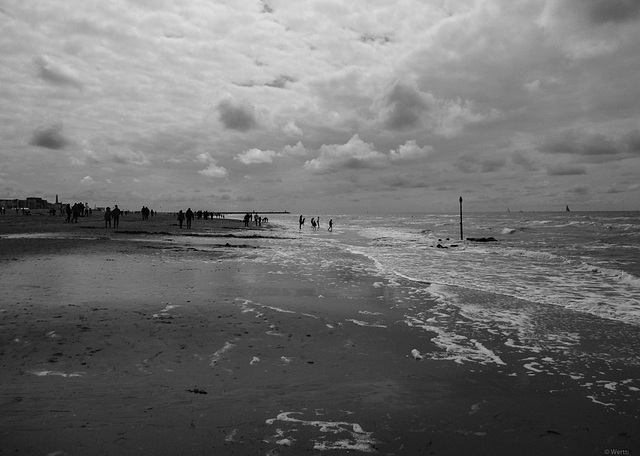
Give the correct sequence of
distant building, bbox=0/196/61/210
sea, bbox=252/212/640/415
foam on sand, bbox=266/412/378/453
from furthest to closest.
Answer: distant building, bbox=0/196/61/210 < sea, bbox=252/212/640/415 < foam on sand, bbox=266/412/378/453

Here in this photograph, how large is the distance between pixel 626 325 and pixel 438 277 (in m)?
7.38

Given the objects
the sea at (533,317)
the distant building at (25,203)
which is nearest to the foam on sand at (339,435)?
the sea at (533,317)

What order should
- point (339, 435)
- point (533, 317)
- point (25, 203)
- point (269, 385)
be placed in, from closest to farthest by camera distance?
point (339, 435) < point (269, 385) < point (533, 317) < point (25, 203)

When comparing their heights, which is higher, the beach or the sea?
the beach

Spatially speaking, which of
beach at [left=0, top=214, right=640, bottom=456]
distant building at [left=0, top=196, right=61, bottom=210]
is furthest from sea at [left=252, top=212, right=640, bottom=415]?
distant building at [left=0, top=196, right=61, bottom=210]

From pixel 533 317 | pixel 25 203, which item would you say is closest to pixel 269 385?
pixel 533 317

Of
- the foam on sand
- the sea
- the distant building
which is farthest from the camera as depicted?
the distant building

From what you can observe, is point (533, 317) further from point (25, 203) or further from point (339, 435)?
point (25, 203)

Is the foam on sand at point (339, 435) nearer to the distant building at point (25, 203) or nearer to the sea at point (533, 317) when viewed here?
the sea at point (533, 317)

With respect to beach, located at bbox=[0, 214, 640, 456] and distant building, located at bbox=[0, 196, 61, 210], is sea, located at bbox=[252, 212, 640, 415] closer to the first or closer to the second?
beach, located at bbox=[0, 214, 640, 456]

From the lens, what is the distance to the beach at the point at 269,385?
12.1 ft

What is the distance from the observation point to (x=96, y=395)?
4.48 meters

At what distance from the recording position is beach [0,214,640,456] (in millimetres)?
3691

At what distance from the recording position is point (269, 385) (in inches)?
195
